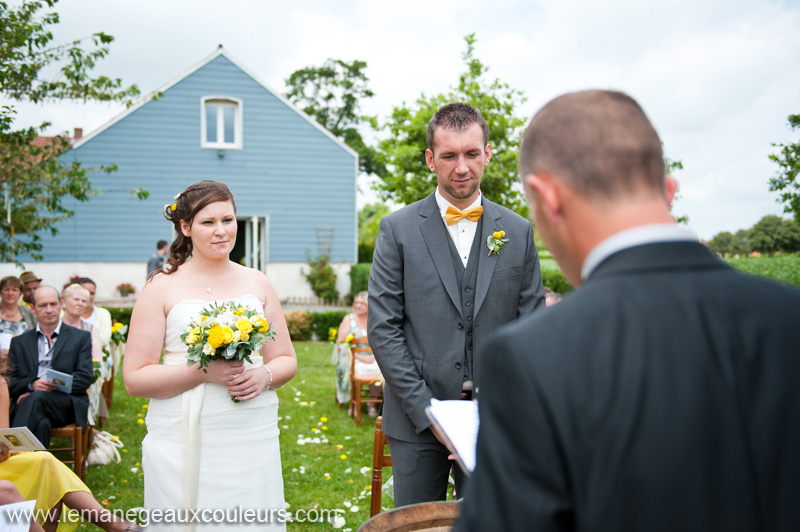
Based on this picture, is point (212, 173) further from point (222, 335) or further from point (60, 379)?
point (222, 335)

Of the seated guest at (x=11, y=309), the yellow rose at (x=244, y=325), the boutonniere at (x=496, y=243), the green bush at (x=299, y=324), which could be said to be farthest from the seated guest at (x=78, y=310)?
the green bush at (x=299, y=324)

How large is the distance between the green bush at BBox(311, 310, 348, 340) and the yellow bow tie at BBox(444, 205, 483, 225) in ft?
44.2

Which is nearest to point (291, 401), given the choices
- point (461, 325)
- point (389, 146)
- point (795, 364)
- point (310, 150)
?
point (461, 325)

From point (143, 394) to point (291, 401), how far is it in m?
6.71

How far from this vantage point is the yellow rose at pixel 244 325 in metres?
3.19

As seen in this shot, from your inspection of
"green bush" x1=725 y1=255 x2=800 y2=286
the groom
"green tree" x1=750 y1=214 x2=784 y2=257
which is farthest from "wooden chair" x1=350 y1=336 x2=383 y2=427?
"green tree" x1=750 y1=214 x2=784 y2=257

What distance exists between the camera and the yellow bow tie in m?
3.13

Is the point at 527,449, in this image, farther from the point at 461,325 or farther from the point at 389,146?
the point at 389,146

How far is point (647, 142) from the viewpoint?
108 cm

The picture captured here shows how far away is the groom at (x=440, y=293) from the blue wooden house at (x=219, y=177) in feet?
58.0

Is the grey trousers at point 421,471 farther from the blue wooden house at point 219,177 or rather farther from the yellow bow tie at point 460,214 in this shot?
the blue wooden house at point 219,177

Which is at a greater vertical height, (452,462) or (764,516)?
(764,516)

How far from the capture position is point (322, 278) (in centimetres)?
2128

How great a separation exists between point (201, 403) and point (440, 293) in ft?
4.89
